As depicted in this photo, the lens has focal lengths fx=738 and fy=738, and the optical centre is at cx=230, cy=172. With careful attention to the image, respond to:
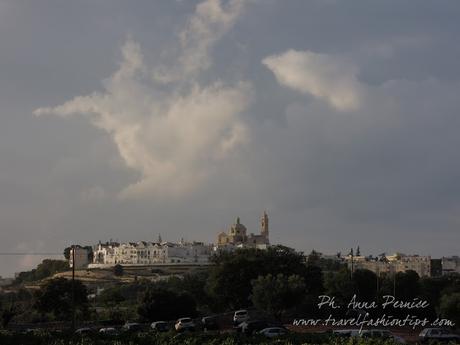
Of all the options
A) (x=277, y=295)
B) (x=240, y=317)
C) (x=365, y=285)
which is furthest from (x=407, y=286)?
(x=240, y=317)

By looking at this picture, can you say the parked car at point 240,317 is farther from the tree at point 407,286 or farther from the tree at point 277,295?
the tree at point 407,286

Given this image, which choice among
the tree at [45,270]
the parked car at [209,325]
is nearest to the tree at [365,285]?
the parked car at [209,325]

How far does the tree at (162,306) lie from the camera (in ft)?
193

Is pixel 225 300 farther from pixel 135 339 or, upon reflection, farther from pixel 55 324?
pixel 135 339

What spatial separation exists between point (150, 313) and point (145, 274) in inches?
4887

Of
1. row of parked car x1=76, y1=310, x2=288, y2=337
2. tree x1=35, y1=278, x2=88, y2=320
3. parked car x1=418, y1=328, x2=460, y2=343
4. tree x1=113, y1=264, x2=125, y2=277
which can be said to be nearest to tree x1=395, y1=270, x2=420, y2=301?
row of parked car x1=76, y1=310, x2=288, y2=337

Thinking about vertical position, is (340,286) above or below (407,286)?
above

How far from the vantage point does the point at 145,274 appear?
181 meters

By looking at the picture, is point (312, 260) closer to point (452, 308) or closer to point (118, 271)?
point (452, 308)

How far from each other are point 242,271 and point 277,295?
1333 centimetres

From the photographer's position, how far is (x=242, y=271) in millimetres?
70750

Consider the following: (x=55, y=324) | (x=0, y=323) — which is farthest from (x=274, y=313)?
(x=0, y=323)

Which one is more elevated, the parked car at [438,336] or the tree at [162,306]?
the tree at [162,306]

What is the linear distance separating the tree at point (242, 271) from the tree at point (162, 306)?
29.8 ft
